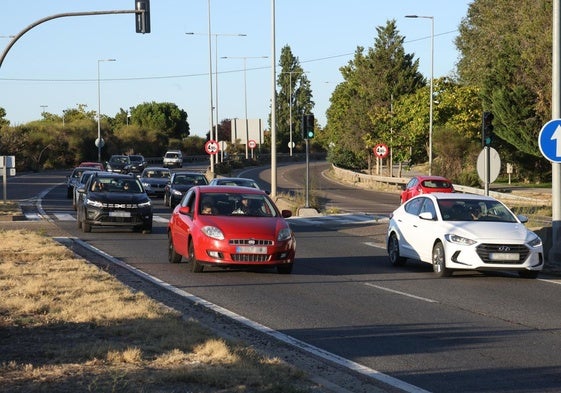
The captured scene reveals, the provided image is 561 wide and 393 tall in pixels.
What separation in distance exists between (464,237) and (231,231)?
4.01 metres

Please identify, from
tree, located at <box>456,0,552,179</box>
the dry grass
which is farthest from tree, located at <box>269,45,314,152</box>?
the dry grass

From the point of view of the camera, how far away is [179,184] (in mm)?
41062

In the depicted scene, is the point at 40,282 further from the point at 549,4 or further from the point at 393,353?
the point at 549,4

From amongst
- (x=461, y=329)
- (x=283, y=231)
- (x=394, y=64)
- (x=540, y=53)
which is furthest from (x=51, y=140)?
(x=461, y=329)

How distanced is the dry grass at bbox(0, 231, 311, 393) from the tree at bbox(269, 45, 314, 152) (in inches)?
5076

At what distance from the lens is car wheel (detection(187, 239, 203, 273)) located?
17.2m

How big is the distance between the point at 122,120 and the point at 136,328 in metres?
150

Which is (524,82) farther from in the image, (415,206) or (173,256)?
(173,256)

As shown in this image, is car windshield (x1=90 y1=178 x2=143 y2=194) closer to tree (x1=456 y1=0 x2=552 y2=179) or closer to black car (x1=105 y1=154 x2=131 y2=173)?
tree (x1=456 y1=0 x2=552 y2=179)

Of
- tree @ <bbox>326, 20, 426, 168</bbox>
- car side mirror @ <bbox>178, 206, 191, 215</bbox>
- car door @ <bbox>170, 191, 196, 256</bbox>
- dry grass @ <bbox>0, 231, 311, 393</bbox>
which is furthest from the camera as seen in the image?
tree @ <bbox>326, 20, 426, 168</bbox>

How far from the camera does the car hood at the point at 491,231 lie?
16797 mm

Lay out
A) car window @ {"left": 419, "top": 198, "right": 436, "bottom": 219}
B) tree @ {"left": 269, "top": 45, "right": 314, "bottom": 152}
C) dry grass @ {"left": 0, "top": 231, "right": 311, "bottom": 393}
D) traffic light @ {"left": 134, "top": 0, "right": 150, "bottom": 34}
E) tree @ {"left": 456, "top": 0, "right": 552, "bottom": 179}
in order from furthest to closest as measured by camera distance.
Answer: tree @ {"left": 269, "top": 45, "right": 314, "bottom": 152} → tree @ {"left": 456, "top": 0, "right": 552, "bottom": 179} → traffic light @ {"left": 134, "top": 0, "right": 150, "bottom": 34} → car window @ {"left": 419, "top": 198, "right": 436, "bottom": 219} → dry grass @ {"left": 0, "top": 231, "right": 311, "bottom": 393}

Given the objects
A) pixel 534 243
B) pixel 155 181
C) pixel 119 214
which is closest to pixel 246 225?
pixel 534 243

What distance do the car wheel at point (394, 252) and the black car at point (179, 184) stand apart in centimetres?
2051
